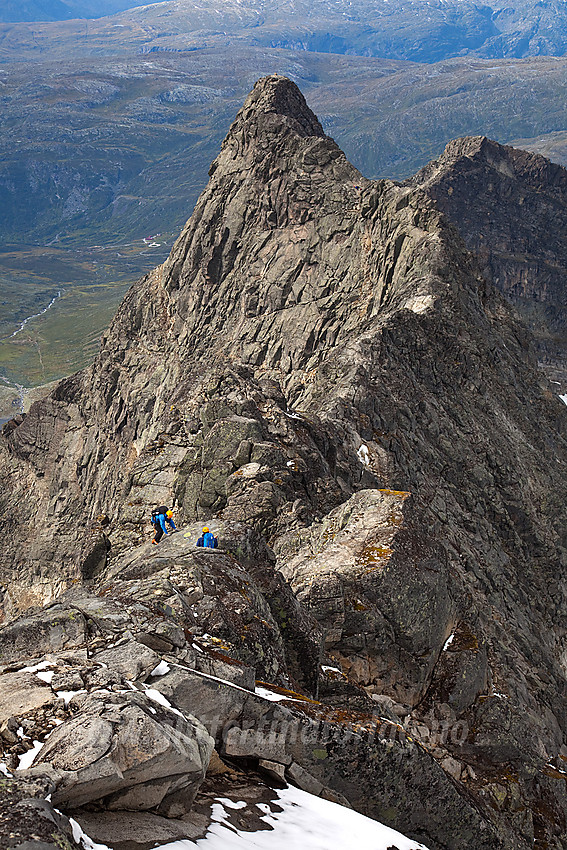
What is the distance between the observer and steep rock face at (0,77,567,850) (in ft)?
73.8

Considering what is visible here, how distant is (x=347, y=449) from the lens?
3744cm

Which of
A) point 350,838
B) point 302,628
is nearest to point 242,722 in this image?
point 350,838

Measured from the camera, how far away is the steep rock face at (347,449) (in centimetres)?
2250

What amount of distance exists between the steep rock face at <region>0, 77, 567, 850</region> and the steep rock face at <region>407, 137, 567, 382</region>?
102556mm

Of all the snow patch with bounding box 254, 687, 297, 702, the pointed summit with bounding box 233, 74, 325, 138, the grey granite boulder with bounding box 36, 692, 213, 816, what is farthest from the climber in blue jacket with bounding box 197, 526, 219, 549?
the pointed summit with bounding box 233, 74, 325, 138

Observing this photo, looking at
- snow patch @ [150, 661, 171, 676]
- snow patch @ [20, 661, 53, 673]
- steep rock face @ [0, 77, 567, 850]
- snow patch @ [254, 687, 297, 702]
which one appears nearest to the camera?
snow patch @ [20, 661, 53, 673]

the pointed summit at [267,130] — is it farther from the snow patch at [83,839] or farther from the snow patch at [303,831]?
the snow patch at [83,839]

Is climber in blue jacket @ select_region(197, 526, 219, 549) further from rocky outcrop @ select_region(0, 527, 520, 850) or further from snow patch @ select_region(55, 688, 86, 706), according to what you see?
snow patch @ select_region(55, 688, 86, 706)

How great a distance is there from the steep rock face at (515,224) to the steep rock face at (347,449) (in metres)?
103

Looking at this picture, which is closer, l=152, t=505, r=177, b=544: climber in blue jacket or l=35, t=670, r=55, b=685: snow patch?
l=35, t=670, r=55, b=685: snow patch

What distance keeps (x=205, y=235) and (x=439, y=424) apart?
3808cm

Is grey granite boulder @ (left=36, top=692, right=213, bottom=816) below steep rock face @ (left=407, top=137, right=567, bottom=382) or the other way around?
the other way around

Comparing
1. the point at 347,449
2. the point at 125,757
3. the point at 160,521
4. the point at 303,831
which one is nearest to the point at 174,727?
the point at 125,757

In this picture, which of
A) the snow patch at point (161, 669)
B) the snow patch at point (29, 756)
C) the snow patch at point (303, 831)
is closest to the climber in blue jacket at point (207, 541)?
the snow patch at point (161, 669)
